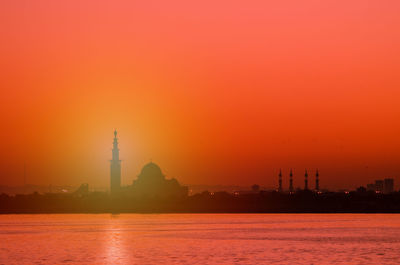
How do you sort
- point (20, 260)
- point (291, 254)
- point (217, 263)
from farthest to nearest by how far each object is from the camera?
point (291, 254)
point (20, 260)
point (217, 263)

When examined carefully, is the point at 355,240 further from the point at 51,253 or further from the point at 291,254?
the point at 51,253

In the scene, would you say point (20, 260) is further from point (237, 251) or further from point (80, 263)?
point (237, 251)

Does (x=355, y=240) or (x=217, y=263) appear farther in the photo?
(x=355, y=240)

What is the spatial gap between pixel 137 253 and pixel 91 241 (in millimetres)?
20985

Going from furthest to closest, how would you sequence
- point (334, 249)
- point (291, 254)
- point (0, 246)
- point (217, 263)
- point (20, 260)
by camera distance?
point (0, 246), point (334, 249), point (291, 254), point (20, 260), point (217, 263)

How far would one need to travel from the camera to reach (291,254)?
76.3m

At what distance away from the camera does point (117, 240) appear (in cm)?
10112

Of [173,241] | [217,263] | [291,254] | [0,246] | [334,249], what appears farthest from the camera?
[173,241]

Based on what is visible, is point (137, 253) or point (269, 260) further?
point (137, 253)

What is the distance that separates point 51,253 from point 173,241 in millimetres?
22735

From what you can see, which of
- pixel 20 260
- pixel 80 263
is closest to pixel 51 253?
pixel 20 260

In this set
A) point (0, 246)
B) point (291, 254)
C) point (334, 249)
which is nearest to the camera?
point (291, 254)

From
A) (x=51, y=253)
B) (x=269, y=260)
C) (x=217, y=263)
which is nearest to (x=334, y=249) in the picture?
(x=269, y=260)

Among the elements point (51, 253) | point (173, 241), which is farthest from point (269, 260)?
point (173, 241)
